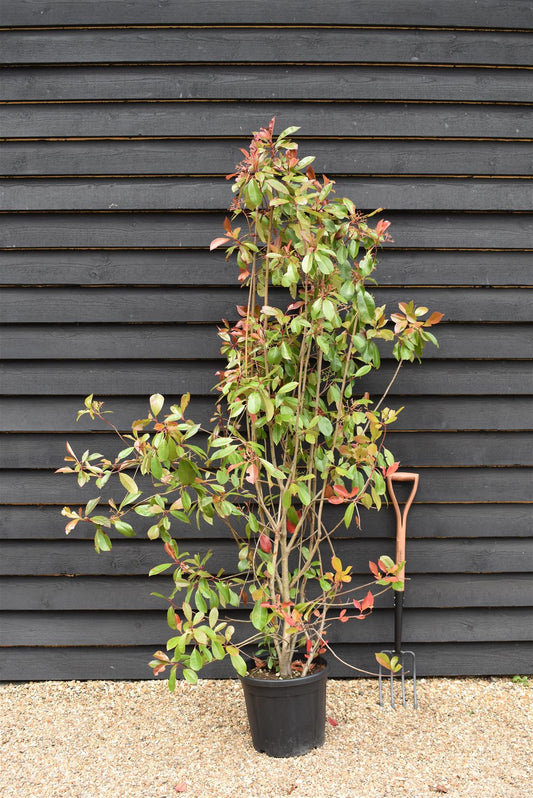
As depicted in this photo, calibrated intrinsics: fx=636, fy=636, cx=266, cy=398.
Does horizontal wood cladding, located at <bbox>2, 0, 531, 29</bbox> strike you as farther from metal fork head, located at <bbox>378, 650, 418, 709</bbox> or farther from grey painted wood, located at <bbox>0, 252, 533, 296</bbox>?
metal fork head, located at <bbox>378, 650, 418, 709</bbox>

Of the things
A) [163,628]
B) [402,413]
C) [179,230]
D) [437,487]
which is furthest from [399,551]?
[179,230]

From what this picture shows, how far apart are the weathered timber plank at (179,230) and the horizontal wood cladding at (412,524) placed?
3.03 ft

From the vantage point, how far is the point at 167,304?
2414 millimetres

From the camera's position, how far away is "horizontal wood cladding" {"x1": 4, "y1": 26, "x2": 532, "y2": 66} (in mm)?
2369

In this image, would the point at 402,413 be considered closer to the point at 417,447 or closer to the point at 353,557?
the point at 417,447

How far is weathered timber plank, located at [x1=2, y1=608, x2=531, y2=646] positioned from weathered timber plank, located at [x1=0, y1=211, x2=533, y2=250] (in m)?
1.41

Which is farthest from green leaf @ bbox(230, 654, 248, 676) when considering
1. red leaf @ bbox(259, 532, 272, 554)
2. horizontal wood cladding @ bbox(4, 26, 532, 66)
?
horizontal wood cladding @ bbox(4, 26, 532, 66)

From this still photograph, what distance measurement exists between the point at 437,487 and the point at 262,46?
178 cm

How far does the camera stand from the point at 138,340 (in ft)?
7.93

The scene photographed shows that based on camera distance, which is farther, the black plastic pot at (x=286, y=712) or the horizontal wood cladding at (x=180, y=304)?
the horizontal wood cladding at (x=180, y=304)

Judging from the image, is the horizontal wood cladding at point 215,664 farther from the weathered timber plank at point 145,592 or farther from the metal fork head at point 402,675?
the weathered timber plank at point 145,592

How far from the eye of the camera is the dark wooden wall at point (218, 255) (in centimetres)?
238

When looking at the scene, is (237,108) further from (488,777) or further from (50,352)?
(488,777)

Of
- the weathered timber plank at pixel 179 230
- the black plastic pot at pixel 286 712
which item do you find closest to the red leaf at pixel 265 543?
the black plastic pot at pixel 286 712
